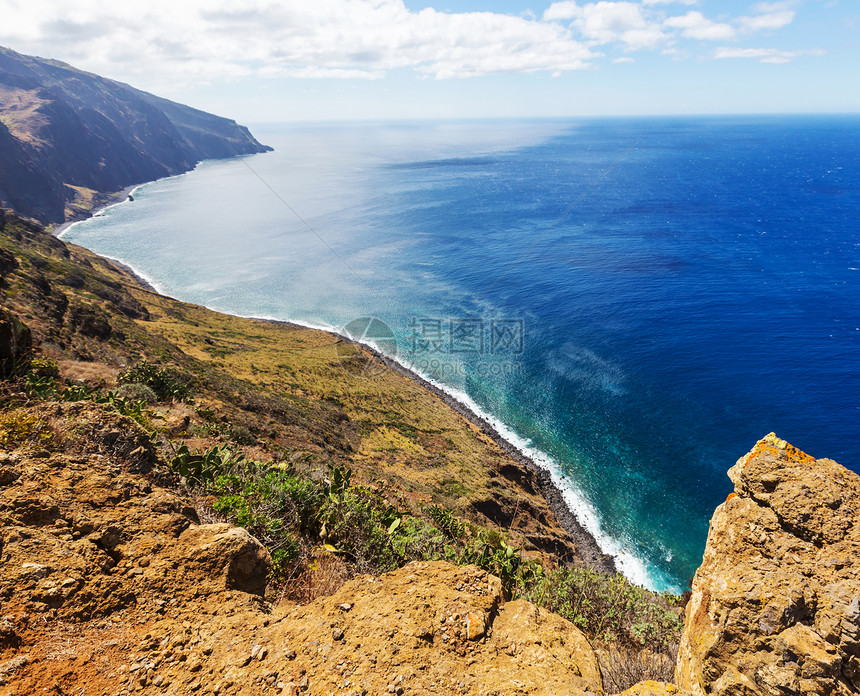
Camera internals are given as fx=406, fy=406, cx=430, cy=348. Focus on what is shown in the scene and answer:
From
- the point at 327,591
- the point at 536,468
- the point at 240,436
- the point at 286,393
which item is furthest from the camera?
the point at 536,468

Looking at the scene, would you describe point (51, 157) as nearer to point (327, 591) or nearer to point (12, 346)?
point (12, 346)

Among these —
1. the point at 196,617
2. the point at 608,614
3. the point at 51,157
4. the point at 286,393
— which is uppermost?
the point at 51,157

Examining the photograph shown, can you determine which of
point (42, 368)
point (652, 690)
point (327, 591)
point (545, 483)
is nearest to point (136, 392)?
point (42, 368)

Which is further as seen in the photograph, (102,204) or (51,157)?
(102,204)

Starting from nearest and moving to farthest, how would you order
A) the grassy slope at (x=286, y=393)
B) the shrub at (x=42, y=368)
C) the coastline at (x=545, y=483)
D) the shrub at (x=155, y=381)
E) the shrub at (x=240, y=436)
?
the shrub at (x=42, y=368) < the shrub at (x=240, y=436) < the shrub at (x=155, y=381) < the grassy slope at (x=286, y=393) < the coastline at (x=545, y=483)

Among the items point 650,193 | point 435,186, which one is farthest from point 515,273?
point 435,186

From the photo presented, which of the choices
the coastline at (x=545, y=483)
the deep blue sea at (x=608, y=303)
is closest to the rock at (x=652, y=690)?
the coastline at (x=545, y=483)

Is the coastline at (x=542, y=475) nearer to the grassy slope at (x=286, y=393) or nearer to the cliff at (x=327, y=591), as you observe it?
the grassy slope at (x=286, y=393)
